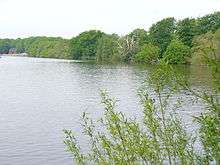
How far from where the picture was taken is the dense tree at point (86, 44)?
146m

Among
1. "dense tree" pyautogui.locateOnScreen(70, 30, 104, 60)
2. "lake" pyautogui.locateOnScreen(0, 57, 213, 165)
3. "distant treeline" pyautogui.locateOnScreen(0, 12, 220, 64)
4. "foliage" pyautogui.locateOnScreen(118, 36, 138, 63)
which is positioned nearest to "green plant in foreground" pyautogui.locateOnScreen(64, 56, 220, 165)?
"lake" pyautogui.locateOnScreen(0, 57, 213, 165)

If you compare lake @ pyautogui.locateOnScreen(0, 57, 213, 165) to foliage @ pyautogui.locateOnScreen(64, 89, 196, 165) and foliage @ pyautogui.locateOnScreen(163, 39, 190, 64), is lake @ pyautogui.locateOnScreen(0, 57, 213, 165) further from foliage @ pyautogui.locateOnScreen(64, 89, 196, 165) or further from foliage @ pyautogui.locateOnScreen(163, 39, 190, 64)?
foliage @ pyautogui.locateOnScreen(163, 39, 190, 64)

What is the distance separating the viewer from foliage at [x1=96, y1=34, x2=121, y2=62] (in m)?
123

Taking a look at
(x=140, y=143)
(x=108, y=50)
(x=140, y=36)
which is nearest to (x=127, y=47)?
(x=140, y=36)

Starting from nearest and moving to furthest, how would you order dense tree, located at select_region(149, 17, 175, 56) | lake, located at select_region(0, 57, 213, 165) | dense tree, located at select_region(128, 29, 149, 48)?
lake, located at select_region(0, 57, 213, 165) → dense tree, located at select_region(149, 17, 175, 56) → dense tree, located at select_region(128, 29, 149, 48)

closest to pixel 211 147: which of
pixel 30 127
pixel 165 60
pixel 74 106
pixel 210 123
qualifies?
pixel 210 123

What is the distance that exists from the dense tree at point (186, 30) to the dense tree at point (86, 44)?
147ft

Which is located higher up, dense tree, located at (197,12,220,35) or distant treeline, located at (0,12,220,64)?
dense tree, located at (197,12,220,35)

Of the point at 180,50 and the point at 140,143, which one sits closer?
the point at 140,143

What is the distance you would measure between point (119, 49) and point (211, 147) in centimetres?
11469

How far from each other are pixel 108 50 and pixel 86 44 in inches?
943

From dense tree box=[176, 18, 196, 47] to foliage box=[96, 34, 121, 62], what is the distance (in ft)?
76.1

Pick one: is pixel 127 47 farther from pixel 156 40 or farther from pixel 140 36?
pixel 156 40

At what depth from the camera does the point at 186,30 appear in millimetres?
101375
